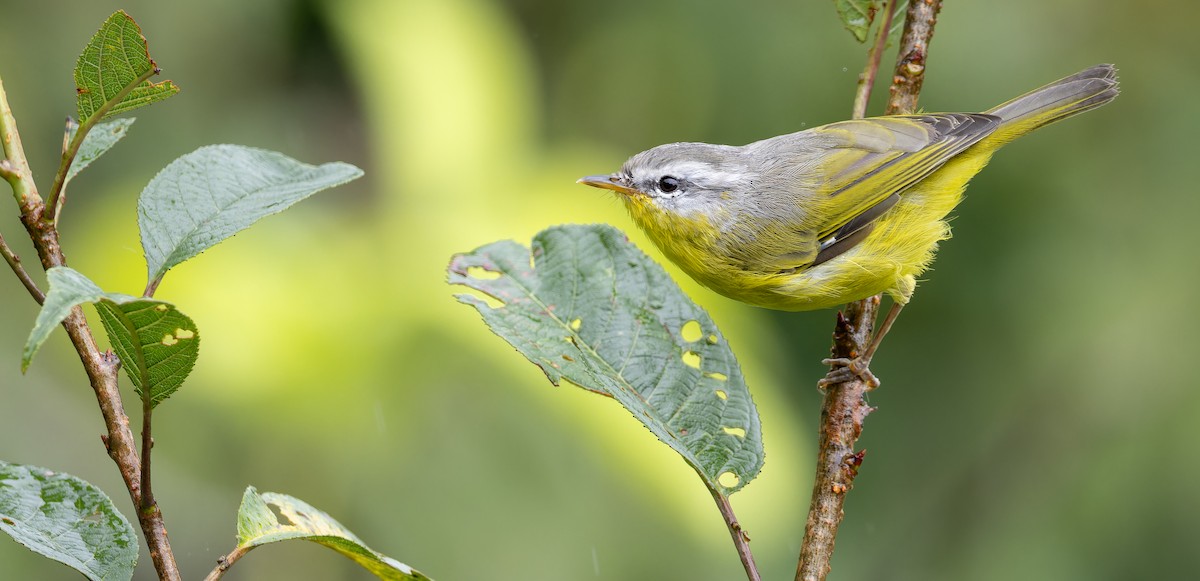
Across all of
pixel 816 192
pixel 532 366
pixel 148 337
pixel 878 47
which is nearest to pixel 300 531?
pixel 148 337

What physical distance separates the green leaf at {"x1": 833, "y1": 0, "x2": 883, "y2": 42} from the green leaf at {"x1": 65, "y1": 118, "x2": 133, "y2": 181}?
175 centimetres

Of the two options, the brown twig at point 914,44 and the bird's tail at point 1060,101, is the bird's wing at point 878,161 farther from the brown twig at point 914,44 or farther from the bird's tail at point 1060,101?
the brown twig at point 914,44

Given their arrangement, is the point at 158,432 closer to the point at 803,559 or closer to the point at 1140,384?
the point at 803,559

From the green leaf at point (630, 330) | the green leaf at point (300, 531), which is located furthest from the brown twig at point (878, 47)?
the green leaf at point (300, 531)

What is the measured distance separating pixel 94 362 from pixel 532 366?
207 cm

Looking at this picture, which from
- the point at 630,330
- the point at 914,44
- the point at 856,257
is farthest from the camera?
the point at 856,257

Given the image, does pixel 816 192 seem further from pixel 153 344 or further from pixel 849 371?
pixel 153 344

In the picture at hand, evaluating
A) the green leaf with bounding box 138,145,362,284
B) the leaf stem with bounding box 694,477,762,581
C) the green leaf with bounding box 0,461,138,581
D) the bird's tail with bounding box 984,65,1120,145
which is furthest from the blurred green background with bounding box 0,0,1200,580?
the green leaf with bounding box 0,461,138,581

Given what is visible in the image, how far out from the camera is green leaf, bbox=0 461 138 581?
143 cm

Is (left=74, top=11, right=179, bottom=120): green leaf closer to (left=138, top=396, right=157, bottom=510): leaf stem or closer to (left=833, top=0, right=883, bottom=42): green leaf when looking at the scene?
(left=138, top=396, right=157, bottom=510): leaf stem

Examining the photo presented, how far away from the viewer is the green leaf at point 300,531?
142 cm

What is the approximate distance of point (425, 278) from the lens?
3.42 m

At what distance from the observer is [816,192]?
3449 mm

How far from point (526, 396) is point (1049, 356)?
2.60m
